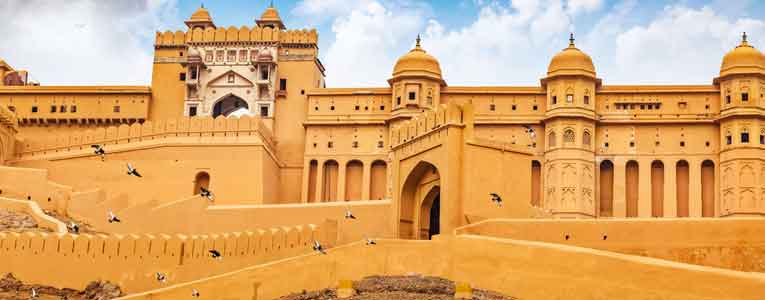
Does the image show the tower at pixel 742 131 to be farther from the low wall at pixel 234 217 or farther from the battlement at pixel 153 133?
the battlement at pixel 153 133

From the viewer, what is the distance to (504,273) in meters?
24.3

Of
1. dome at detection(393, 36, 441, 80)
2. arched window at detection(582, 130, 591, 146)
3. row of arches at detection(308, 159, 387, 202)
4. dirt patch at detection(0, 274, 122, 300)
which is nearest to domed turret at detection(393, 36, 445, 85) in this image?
dome at detection(393, 36, 441, 80)

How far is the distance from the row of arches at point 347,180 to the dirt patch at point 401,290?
24785 millimetres

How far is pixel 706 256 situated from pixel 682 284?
6.05m

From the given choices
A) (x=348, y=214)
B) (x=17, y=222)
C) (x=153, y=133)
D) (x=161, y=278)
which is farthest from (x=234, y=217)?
(x=153, y=133)

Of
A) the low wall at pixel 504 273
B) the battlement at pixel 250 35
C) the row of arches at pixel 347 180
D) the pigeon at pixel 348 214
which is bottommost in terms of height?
the low wall at pixel 504 273

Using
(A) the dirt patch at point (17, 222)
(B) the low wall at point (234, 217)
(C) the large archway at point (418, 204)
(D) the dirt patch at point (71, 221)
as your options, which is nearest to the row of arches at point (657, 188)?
(B) the low wall at point (234, 217)

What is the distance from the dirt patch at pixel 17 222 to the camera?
126ft

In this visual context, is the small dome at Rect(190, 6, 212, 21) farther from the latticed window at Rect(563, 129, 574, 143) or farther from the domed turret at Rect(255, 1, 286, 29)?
the latticed window at Rect(563, 129, 574, 143)

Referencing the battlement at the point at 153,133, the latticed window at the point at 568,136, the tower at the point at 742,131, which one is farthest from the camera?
the latticed window at the point at 568,136

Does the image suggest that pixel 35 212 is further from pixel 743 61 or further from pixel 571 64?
pixel 743 61

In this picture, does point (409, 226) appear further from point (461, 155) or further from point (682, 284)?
point (682, 284)

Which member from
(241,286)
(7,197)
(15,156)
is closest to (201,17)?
(15,156)

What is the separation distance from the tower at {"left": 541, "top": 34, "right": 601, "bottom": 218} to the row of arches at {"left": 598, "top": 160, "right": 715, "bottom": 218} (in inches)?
46.7
